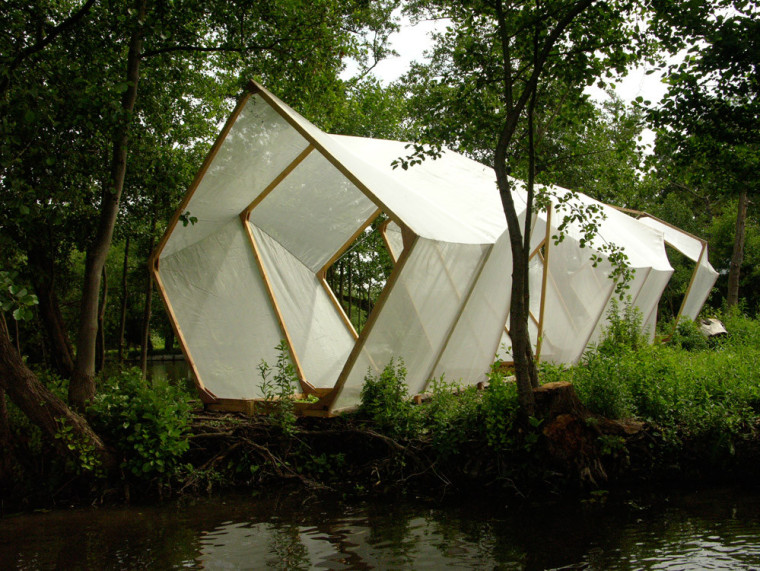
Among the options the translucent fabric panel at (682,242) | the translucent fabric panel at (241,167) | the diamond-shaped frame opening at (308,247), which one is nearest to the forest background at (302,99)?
the translucent fabric panel at (241,167)

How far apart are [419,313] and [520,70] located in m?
2.52

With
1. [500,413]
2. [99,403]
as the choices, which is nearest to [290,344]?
[99,403]

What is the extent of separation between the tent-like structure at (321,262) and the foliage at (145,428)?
47.9 inches

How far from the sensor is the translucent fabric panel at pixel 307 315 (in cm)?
872

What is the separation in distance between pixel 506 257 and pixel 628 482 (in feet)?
9.49

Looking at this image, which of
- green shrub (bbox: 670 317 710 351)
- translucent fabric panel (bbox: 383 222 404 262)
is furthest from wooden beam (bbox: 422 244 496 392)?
green shrub (bbox: 670 317 710 351)

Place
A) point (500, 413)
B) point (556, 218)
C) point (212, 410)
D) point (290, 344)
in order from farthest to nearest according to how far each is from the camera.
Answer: point (556, 218) < point (290, 344) < point (212, 410) < point (500, 413)

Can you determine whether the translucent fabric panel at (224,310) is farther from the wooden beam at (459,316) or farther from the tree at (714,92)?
the tree at (714,92)

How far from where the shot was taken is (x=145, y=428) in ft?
18.5

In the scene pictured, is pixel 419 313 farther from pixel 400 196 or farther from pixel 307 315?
pixel 307 315

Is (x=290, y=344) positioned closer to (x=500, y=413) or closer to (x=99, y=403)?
(x=99, y=403)

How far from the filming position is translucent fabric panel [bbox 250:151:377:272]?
337 inches

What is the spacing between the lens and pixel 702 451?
19.7ft

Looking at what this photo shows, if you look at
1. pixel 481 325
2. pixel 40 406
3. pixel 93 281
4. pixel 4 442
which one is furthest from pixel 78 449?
pixel 481 325
